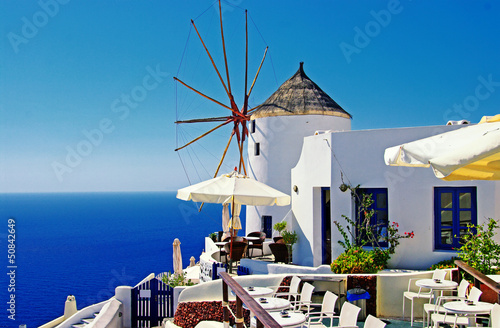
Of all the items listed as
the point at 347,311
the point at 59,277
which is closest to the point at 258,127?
the point at 347,311

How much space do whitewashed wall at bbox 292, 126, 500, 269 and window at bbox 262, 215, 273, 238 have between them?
6.69 meters

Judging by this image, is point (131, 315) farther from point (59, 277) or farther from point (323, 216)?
point (59, 277)

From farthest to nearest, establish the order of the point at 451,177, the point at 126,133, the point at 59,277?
1. the point at 59,277
2. the point at 126,133
3. the point at 451,177

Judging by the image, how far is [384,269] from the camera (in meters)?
11.6

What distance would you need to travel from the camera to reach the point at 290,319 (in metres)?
6.55

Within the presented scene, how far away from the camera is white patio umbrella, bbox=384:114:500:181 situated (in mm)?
4555

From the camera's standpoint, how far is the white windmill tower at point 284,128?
787 inches

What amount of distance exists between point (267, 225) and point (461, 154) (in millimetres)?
16367

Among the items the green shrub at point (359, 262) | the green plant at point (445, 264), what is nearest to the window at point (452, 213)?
the green plant at point (445, 264)

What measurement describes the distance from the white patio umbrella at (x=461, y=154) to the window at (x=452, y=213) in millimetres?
5459

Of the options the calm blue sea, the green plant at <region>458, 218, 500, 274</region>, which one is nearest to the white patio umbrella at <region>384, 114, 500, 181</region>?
the green plant at <region>458, 218, 500, 274</region>

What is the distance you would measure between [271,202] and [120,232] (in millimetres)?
106959

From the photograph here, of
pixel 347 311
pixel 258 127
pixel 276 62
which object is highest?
pixel 276 62

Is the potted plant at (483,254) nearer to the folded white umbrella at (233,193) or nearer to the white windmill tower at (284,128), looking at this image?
the folded white umbrella at (233,193)
